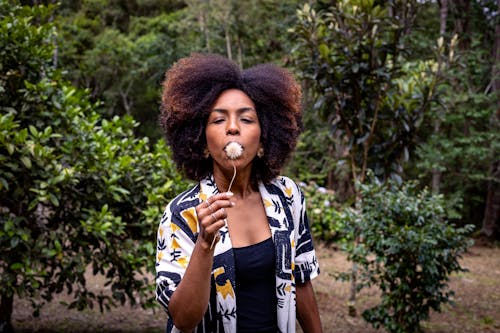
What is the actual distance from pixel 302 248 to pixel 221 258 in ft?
1.38

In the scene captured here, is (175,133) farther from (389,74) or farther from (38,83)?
(389,74)

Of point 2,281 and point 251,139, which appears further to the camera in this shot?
point 2,281

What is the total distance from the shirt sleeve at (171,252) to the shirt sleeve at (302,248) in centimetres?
46

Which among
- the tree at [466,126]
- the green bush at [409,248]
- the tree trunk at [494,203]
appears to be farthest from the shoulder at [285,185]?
the tree trunk at [494,203]

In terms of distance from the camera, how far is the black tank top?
5.35 feet

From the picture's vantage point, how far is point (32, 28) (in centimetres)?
372

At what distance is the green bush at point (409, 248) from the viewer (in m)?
3.97

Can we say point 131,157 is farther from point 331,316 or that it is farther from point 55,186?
point 331,316

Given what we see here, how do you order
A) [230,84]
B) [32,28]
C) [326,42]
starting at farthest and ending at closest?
[326,42] < [32,28] < [230,84]

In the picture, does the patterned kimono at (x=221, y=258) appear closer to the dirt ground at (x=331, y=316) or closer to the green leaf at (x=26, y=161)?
the green leaf at (x=26, y=161)

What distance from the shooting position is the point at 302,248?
1.87m

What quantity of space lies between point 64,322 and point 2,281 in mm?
1854

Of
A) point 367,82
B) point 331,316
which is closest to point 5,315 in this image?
point 331,316

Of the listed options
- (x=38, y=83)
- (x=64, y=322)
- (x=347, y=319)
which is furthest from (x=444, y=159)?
(x=38, y=83)
